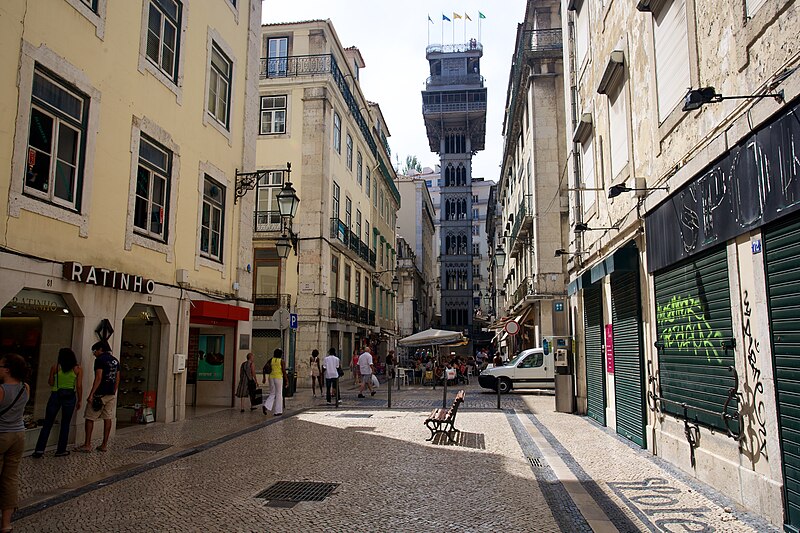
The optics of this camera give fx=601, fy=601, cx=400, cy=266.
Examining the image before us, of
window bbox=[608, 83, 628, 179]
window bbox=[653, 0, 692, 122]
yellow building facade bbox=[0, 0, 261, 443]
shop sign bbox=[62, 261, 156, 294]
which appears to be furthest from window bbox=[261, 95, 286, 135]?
window bbox=[653, 0, 692, 122]

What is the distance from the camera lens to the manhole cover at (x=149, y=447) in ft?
30.1

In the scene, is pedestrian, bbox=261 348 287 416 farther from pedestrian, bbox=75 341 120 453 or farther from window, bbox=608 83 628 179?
window, bbox=608 83 628 179

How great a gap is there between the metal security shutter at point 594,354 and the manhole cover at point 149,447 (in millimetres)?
8361

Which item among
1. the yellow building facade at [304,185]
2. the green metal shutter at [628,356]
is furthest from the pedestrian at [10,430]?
the yellow building facade at [304,185]

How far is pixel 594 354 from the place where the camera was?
13203 mm

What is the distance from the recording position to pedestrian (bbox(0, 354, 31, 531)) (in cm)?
497

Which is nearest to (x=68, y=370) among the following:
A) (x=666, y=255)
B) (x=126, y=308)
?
(x=126, y=308)

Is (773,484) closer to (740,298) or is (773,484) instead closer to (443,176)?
(740,298)

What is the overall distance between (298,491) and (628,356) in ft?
20.7

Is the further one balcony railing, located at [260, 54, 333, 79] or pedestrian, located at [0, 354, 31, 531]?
balcony railing, located at [260, 54, 333, 79]

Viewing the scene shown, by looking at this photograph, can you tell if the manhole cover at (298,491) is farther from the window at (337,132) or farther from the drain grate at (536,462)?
the window at (337,132)

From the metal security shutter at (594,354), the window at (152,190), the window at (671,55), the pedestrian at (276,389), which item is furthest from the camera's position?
the pedestrian at (276,389)

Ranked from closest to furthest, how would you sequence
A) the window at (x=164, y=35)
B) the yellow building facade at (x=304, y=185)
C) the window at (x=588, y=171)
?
the window at (x=164, y=35) → the window at (x=588, y=171) → the yellow building facade at (x=304, y=185)

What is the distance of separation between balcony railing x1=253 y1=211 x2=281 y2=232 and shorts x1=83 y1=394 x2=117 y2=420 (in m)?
16.7
